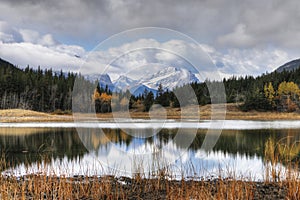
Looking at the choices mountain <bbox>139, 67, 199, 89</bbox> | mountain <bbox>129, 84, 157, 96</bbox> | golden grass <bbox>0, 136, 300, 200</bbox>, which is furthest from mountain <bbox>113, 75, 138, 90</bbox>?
golden grass <bbox>0, 136, 300, 200</bbox>

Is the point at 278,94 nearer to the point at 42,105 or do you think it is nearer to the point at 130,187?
the point at 42,105

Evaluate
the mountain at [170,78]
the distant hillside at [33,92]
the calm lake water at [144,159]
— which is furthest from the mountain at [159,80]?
the distant hillside at [33,92]

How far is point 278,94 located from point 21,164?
6536 centimetres

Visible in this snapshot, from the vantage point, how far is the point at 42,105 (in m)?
68.6

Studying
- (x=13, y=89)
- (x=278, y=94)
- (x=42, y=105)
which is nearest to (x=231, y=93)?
(x=278, y=94)

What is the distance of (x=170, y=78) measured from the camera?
10695 millimetres

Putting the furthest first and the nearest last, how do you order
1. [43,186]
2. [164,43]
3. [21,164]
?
[21,164], [164,43], [43,186]

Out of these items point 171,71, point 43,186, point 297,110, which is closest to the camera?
point 43,186

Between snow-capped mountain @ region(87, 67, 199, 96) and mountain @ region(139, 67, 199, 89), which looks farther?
mountain @ region(139, 67, 199, 89)

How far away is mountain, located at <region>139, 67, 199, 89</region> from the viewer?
415 inches

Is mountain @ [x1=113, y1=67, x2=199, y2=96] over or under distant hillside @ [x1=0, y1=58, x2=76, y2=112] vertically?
under

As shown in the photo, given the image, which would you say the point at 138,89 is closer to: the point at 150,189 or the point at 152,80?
the point at 152,80

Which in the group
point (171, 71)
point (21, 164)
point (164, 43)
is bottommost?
point (21, 164)

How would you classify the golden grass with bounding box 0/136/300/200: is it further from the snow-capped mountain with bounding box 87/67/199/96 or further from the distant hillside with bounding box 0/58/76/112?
the distant hillside with bounding box 0/58/76/112
